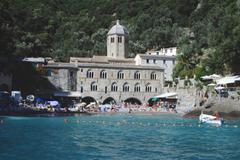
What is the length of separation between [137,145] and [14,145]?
6655mm

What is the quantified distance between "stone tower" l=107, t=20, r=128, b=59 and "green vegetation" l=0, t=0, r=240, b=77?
9.33 meters

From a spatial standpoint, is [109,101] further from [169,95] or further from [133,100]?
[169,95]

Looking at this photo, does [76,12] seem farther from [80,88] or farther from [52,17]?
[80,88]

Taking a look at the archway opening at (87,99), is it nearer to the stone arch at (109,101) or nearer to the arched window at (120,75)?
the stone arch at (109,101)

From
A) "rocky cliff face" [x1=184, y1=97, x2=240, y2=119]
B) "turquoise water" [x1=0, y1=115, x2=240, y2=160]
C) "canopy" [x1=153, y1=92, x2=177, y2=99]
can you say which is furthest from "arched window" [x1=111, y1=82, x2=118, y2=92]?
"turquoise water" [x1=0, y1=115, x2=240, y2=160]

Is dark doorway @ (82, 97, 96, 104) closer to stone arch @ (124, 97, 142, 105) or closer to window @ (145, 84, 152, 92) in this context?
stone arch @ (124, 97, 142, 105)

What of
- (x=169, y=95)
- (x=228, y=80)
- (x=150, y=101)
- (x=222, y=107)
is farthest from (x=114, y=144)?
(x=150, y=101)

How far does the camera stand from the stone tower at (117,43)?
76.2m

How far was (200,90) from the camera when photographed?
198ft

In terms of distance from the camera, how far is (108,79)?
2746 inches

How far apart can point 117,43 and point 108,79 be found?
8.94 metres

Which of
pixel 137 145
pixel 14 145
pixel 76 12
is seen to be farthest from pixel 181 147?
pixel 76 12

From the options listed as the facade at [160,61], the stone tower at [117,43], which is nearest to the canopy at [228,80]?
the facade at [160,61]

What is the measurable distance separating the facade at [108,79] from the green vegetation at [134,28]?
16.1 ft
